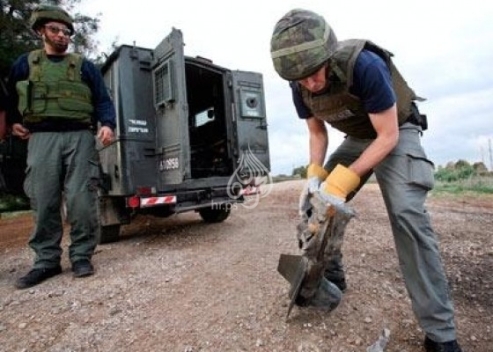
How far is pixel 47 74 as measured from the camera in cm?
313

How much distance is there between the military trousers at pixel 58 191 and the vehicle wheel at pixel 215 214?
8.16 ft

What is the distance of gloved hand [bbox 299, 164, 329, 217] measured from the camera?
204 centimetres

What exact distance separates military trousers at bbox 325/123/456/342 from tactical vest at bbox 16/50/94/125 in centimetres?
236

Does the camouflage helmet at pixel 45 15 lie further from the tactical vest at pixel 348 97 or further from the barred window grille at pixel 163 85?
the tactical vest at pixel 348 97

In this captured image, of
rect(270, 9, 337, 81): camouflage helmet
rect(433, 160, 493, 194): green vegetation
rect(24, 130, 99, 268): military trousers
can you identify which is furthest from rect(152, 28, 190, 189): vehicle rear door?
rect(433, 160, 493, 194): green vegetation

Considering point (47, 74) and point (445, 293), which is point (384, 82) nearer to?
point (445, 293)

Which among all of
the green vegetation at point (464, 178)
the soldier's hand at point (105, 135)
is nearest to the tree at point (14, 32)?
the soldier's hand at point (105, 135)

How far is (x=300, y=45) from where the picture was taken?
183 cm

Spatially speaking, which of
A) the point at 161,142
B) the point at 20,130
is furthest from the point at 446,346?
the point at 161,142

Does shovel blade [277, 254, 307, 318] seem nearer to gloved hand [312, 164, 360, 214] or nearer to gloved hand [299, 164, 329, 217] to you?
gloved hand [299, 164, 329, 217]

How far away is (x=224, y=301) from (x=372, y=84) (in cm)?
153

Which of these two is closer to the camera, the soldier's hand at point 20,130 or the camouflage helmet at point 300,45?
the camouflage helmet at point 300,45

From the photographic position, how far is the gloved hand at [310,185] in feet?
6.71

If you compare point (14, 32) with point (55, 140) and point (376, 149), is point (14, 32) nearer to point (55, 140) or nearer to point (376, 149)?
point (55, 140)
